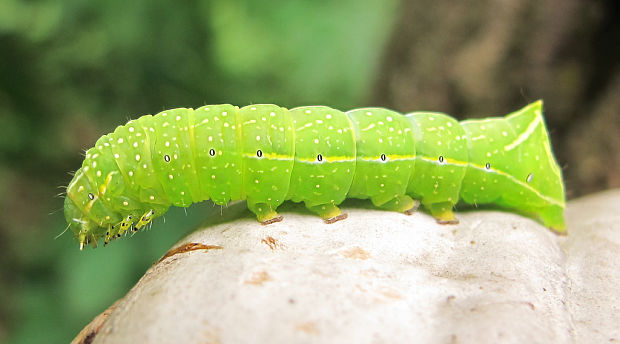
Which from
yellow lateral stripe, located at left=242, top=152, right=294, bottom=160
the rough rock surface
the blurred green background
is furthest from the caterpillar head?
the blurred green background

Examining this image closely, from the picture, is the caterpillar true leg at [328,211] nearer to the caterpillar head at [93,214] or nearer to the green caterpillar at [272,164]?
the green caterpillar at [272,164]

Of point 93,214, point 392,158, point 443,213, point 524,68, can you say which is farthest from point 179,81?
point 524,68

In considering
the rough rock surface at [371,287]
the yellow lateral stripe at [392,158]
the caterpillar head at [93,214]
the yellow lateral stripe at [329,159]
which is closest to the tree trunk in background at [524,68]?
the rough rock surface at [371,287]

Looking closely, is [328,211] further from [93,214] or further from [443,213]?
[93,214]

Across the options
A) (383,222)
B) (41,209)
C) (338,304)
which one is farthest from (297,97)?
(338,304)

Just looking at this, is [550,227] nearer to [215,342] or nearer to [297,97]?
[215,342]

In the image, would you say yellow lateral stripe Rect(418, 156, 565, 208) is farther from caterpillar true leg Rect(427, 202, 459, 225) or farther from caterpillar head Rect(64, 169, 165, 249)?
caterpillar head Rect(64, 169, 165, 249)
